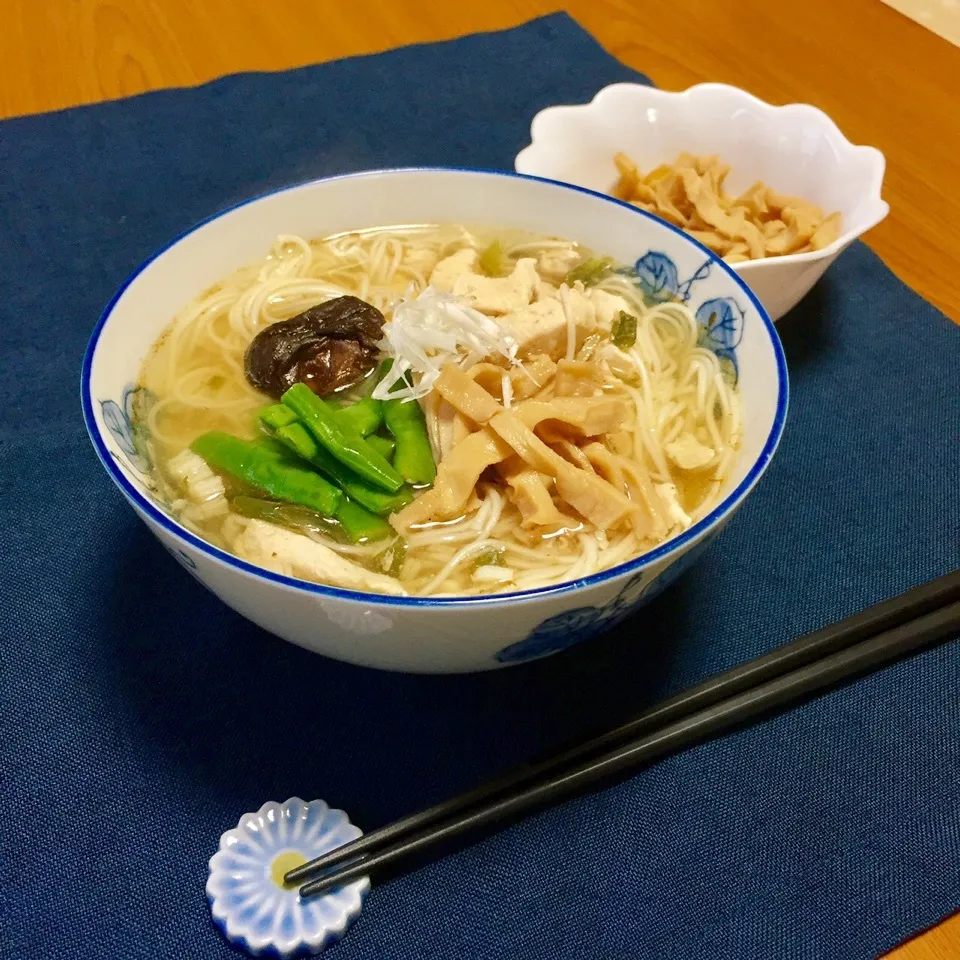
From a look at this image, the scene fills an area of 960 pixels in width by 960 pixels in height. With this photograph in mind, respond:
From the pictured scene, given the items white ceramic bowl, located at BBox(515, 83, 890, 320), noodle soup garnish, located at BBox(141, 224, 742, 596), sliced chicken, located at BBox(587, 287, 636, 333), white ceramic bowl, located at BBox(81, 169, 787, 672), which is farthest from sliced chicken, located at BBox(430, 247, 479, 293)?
white ceramic bowl, located at BBox(515, 83, 890, 320)

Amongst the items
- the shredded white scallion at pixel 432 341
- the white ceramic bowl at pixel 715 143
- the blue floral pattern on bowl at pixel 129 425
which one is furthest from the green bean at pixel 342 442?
the white ceramic bowl at pixel 715 143

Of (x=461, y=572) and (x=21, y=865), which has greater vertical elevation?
(x=461, y=572)

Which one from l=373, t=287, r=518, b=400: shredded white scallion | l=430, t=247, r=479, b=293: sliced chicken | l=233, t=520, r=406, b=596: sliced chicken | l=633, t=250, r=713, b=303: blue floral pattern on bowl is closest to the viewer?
l=233, t=520, r=406, b=596: sliced chicken

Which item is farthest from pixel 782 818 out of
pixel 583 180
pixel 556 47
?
pixel 556 47

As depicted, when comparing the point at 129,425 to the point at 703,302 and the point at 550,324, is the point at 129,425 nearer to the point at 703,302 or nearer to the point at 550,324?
the point at 550,324

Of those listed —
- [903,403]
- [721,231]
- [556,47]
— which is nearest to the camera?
[903,403]

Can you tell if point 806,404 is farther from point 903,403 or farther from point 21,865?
point 21,865

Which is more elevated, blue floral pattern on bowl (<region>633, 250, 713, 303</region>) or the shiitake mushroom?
blue floral pattern on bowl (<region>633, 250, 713, 303</region>)

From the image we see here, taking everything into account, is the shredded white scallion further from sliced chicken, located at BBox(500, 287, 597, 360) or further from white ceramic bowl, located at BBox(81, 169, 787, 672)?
white ceramic bowl, located at BBox(81, 169, 787, 672)

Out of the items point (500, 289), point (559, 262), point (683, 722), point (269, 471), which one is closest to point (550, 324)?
point (500, 289)
